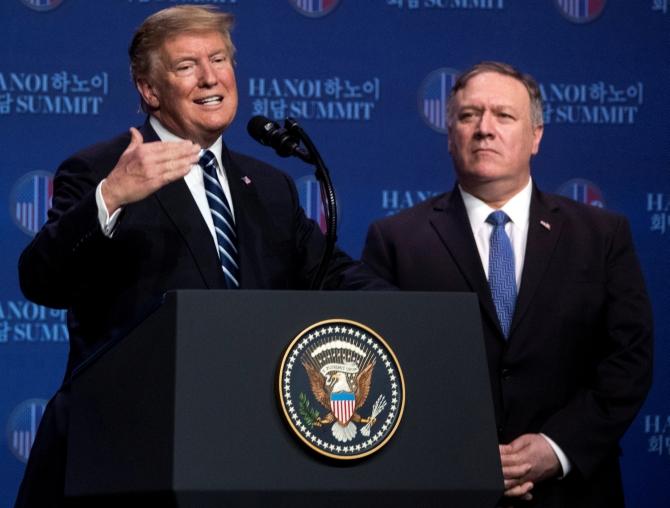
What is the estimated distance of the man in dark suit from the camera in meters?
2.92

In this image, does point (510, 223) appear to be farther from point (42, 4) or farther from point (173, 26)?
point (42, 4)

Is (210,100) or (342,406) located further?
(210,100)

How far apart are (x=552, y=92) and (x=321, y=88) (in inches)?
31.2

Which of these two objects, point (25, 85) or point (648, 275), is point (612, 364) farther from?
point (25, 85)

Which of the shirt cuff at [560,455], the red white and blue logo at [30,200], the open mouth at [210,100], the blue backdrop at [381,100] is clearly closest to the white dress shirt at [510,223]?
the shirt cuff at [560,455]

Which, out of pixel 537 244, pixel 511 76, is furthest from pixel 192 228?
pixel 511 76

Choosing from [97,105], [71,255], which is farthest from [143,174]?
[97,105]

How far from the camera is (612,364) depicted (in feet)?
9.81

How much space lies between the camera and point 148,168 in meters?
1.92

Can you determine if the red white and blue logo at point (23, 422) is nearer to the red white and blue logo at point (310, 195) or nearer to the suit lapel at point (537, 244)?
the red white and blue logo at point (310, 195)

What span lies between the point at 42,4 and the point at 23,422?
140 cm

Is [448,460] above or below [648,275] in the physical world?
below

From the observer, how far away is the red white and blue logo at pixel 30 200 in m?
3.90

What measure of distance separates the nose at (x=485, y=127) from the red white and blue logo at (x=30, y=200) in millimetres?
1522
